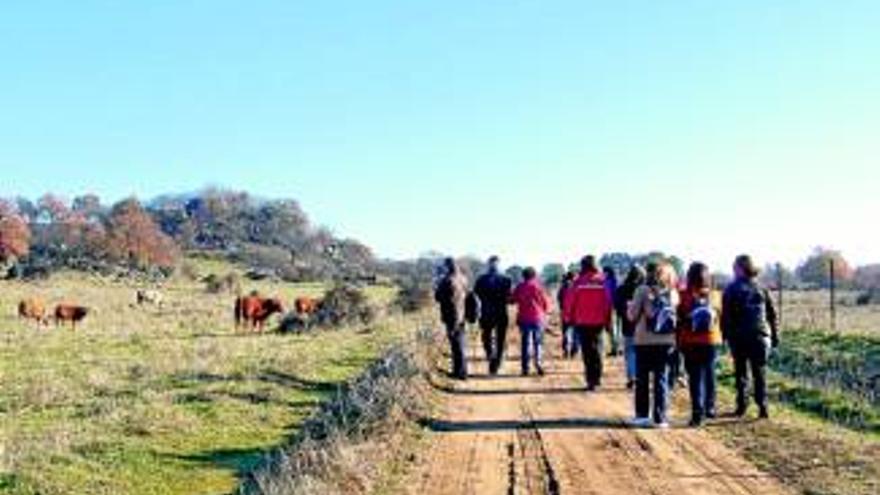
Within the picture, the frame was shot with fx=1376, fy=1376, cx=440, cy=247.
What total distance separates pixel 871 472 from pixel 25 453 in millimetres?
9302

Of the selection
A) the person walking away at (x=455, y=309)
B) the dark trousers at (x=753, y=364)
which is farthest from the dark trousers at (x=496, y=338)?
the dark trousers at (x=753, y=364)

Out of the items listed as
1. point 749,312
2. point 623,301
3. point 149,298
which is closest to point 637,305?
point 749,312

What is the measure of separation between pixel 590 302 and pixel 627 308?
3.43ft

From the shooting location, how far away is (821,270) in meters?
116

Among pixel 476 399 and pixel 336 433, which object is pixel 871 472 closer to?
pixel 336 433

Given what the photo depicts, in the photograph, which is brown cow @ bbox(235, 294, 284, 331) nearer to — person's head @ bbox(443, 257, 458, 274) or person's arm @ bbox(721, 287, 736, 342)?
person's head @ bbox(443, 257, 458, 274)

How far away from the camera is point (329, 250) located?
190625 millimetres

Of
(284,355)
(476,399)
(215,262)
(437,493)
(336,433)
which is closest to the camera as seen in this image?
(437,493)

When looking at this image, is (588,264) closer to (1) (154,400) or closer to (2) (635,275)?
(2) (635,275)

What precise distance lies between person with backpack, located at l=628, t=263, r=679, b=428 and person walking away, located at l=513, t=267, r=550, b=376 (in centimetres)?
728

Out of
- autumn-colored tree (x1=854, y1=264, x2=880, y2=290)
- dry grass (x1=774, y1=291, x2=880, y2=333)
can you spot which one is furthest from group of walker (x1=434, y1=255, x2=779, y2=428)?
autumn-colored tree (x1=854, y1=264, x2=880, y2=290)

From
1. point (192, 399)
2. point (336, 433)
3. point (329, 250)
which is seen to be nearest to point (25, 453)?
point (336, 433)

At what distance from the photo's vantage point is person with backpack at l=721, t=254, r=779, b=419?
1800 cm

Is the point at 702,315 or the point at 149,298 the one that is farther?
the point at 149,298
